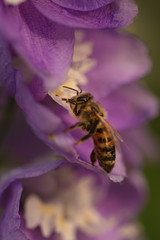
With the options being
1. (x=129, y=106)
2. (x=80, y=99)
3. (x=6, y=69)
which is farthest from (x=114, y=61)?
(x=6, y=69)

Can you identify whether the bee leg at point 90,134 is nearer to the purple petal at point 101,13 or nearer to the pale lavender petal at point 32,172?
the pale lavender petal at point 32,172

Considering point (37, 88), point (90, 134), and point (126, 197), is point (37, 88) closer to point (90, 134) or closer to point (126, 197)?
point (90, 134)

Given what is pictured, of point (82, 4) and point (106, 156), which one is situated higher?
point (82, 4)

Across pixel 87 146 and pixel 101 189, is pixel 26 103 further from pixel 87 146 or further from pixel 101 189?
pixel 101 189

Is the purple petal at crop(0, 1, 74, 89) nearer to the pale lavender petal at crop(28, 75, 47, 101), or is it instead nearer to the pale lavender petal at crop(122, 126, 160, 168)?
the pale lavender petal at crop(28, 75, 47, 101)

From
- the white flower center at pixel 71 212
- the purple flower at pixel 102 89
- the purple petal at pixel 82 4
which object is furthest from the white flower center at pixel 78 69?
the white flower center at pixel 71 212

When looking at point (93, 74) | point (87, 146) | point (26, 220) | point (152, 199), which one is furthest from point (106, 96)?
point (152, 199)

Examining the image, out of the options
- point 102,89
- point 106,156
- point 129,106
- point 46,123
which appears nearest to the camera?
point 46,123
